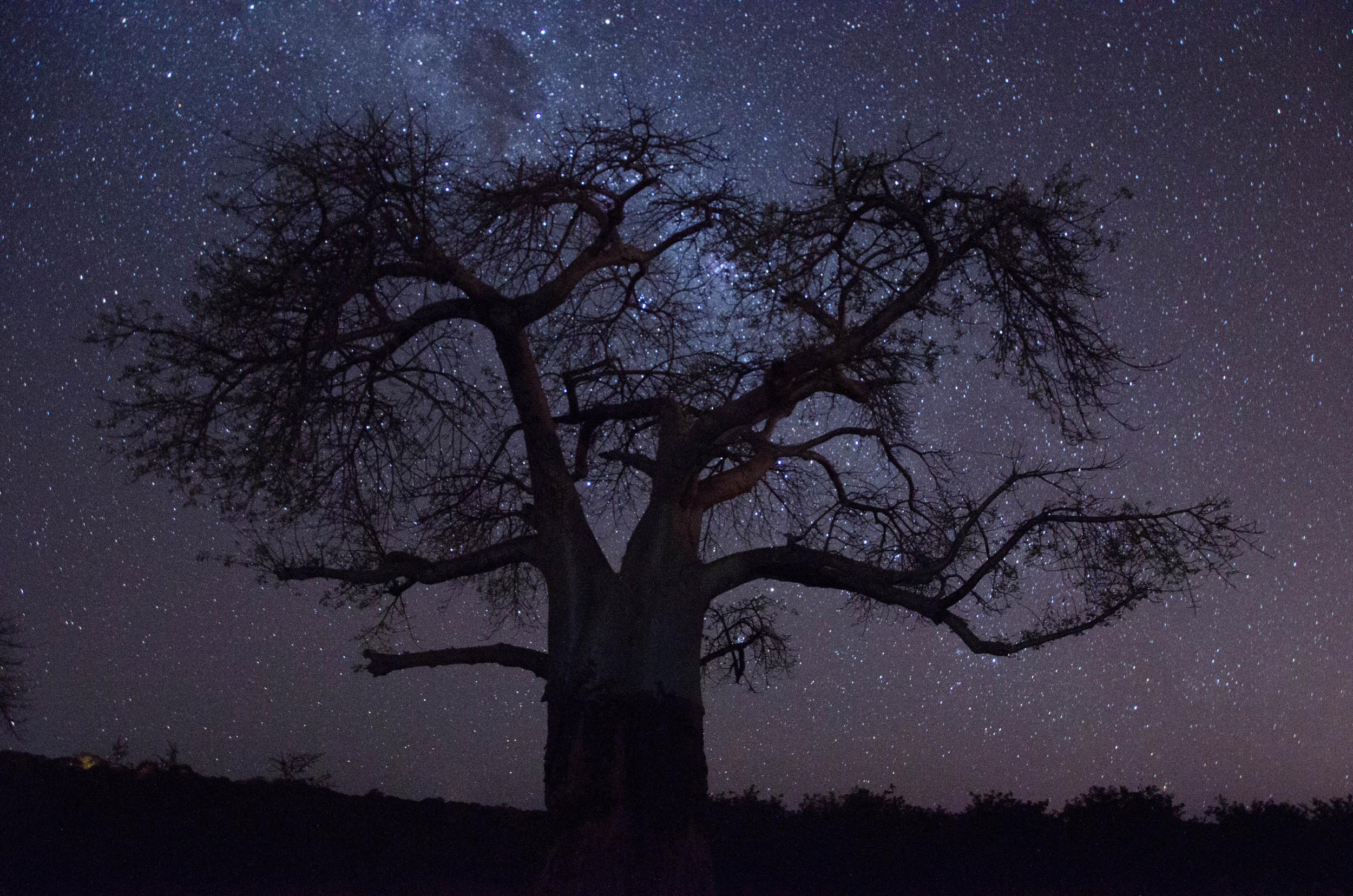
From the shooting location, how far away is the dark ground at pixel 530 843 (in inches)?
386

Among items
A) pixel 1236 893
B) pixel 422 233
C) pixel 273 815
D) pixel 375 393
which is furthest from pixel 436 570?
pixel 1236 893

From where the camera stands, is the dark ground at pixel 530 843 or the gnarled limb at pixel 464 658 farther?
the dark ground at pixel 530 843

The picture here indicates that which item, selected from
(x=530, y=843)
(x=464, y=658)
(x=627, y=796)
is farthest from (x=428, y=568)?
(x=530, y=843)

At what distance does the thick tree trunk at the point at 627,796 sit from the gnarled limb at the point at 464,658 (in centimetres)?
51

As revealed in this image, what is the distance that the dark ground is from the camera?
9.80m

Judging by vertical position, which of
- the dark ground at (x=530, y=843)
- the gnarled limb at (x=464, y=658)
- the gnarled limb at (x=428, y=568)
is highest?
the gnarled limb at (x=428, y=568)

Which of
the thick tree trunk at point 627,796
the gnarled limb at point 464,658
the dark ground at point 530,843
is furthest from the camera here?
the dark ground at point 530,843

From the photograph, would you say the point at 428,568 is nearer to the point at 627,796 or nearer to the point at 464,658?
the point at 464,658

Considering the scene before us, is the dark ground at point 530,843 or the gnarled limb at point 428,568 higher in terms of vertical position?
the gnarled limb at point 428,568

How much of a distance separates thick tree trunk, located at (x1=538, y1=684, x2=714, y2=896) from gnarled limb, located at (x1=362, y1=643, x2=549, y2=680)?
51 cm

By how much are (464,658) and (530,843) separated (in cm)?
405

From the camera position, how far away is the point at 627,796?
26.1 ft

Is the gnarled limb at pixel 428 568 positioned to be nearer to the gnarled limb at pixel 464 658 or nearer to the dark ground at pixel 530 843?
the gnarled limb at pixel 464 658

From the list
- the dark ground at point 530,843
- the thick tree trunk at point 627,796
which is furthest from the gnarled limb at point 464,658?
the dark ground at point 530,843
